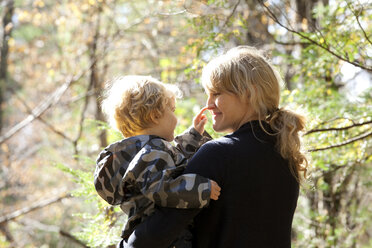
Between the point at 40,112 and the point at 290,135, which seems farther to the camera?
the point at 40,112

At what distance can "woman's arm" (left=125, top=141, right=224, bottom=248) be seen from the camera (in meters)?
1.71

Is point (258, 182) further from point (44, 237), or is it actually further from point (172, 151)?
point (44, 237)

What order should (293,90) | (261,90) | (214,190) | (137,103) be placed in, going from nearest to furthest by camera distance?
1. (214,190)
2. (261,90)
3. (137,103)
4. (293,90)

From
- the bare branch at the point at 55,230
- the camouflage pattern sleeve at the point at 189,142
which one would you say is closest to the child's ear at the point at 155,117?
the camouflage pattern sleeve at the point at 189,142

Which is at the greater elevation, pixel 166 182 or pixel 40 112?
pixel 166 182

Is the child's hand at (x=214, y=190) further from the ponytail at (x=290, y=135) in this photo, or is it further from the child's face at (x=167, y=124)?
the child's face at (x=167, y=124)

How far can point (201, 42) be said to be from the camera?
3582 millimetres

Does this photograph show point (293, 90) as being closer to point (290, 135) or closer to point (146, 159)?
point (290, 135)

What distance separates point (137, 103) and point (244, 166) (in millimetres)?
566

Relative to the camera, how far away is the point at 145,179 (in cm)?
181

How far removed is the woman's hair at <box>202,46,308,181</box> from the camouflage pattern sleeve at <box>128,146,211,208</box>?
1.14 feet

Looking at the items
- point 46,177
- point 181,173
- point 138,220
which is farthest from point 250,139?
point 46,177

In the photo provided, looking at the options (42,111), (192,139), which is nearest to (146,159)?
(192,139)

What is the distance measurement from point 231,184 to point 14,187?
11303 mm
